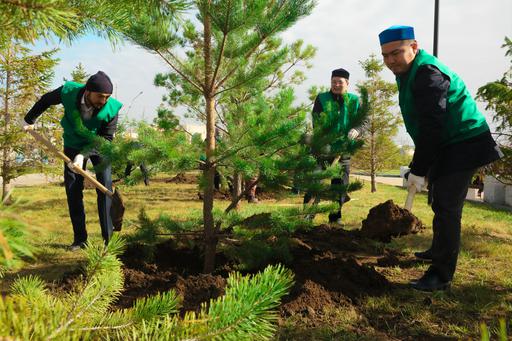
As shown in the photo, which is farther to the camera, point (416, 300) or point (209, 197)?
point (209, 197)

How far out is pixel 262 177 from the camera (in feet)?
8.64

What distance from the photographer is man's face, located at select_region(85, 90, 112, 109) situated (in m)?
3.26

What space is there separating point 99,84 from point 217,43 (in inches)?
44.8

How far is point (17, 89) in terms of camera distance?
7773mm

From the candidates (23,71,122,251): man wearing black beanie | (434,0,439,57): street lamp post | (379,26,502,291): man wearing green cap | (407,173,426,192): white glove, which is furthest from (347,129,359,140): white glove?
(434,0,439,57): street lamp post

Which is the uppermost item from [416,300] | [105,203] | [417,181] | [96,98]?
→ [96,98]

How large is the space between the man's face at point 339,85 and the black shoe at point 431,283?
2.26 meters

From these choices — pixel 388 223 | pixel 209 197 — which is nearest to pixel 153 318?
pixel 209 197

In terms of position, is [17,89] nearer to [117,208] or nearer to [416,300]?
[117,208]

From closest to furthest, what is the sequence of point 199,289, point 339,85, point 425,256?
point 199,289 → point 425,256 → point 339,85

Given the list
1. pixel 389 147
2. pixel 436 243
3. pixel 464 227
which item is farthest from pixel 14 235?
pixel 389 147

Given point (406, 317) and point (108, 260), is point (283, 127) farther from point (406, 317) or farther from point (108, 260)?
point (108, 260)

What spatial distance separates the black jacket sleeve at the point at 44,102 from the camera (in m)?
3.62

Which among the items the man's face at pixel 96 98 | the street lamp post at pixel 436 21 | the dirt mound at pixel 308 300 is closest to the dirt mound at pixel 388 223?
the dirt mound at pixel 308 300
